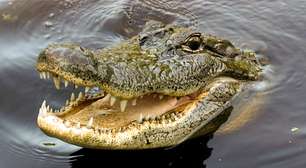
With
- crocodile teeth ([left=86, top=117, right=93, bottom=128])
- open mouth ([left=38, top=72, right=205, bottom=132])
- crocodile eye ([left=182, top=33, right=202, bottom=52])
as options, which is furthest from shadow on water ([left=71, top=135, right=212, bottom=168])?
crocodile eye ([left=182, top=33, right=202, bottom=52])

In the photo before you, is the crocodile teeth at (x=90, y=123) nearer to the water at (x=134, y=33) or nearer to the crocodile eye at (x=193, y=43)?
the water at (x=134, y=33)

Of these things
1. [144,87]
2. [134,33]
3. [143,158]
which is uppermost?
[144,87]

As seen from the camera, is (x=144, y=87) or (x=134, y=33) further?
(x=134, y=33)

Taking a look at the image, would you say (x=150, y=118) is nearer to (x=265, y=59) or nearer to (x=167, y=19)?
(x=265, y=59)

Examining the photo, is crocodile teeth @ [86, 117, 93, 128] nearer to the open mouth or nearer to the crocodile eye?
the open mouth

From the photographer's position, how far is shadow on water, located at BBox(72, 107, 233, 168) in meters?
4.35

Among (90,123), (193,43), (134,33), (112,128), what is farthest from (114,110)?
(134,33)

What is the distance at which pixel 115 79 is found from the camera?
3.87 metres

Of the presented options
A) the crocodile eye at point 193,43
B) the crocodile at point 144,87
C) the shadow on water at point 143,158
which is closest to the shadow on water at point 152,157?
the shadow on water at point 143,158

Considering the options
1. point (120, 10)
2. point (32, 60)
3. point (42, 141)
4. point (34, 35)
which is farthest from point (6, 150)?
point (120, 10)

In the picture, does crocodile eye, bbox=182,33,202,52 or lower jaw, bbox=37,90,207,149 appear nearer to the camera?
lower jaw, bbox=37,90,207,149

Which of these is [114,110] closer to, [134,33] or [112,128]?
[112,128]

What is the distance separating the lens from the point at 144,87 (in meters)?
4.02

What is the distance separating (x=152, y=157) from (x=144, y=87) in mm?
614
